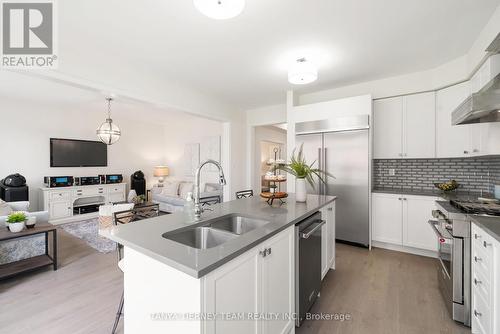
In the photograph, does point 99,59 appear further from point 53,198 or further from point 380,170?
point 380,170

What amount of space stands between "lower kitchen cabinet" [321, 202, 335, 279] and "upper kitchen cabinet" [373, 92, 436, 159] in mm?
1672

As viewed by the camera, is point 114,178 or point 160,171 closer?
point 114,178

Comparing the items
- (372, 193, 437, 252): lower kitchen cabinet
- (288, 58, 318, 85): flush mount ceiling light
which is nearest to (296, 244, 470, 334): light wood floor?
(372, 193, 437, 252): lower kitchen cabinet

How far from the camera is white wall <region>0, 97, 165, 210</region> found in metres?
4.53

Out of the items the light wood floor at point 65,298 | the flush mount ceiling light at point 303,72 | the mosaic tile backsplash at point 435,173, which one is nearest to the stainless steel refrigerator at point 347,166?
the mosaic tile backsplash at point 435,173

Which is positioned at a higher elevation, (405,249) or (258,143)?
(258,143)

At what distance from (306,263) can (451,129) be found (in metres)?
2.84

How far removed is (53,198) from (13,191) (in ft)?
2.15

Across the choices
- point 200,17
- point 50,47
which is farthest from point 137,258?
point 50,47

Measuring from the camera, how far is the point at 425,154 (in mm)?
3068

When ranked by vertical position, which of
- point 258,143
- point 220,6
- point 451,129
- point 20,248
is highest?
point 220,6

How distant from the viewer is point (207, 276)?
0.87 m

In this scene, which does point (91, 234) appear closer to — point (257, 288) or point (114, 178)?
point (114, 178)

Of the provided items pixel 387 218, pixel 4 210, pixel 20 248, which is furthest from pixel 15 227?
pixel 387 218
